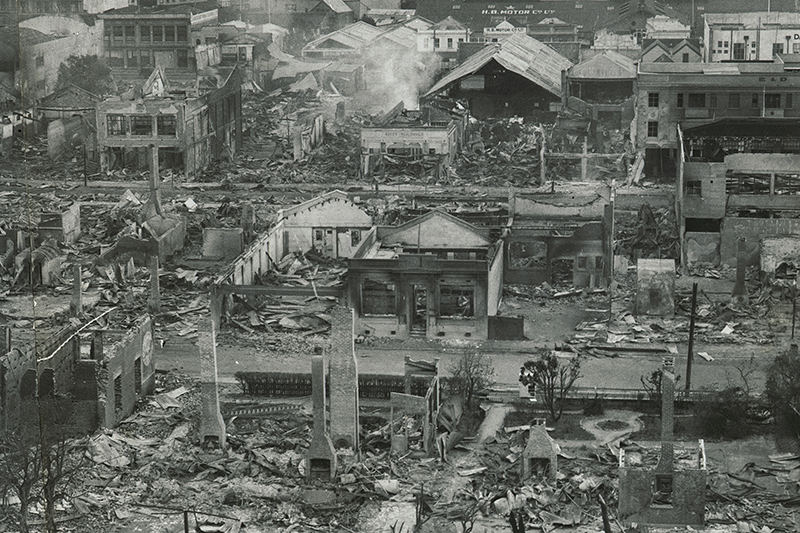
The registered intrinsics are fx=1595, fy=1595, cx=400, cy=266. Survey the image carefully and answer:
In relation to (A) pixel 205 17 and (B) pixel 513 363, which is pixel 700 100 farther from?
(A) pixel 205 17

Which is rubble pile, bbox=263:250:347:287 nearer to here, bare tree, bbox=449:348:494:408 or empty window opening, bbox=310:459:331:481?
bare tree, bbox=449:348:494:408

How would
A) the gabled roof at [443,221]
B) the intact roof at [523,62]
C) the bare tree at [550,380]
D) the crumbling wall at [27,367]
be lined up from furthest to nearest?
the intact roof at [523,62], the gabled roof at [443,221], the bare tree at [550,380], the crumbling wall at [27,367]

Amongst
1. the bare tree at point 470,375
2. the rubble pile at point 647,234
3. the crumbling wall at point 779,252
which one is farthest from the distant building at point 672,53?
the bare tree at point 470,375

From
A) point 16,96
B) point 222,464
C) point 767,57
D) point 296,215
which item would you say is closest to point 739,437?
point 222,464

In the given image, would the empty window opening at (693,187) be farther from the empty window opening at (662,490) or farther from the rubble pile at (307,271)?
the empty window opening at (662,490)

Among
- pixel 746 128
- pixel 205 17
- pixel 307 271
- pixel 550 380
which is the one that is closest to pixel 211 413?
pixel 550 380

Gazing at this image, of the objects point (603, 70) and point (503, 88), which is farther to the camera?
point (503, 88)

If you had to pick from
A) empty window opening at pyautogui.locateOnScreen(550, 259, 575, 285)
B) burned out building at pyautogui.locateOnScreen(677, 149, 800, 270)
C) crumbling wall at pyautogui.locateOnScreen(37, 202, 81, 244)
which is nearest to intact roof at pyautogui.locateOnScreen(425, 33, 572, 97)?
burned out building at pyautogui.locateOnScreen(677, 149, 800, 270)
